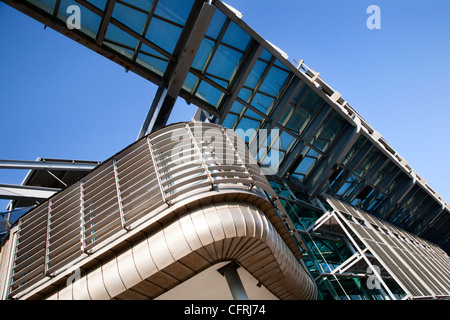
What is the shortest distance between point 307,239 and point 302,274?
7.02 meters

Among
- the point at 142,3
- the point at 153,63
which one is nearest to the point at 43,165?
the point at 153,63

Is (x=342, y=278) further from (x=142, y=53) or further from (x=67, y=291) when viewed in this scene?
(x=142, y=53)

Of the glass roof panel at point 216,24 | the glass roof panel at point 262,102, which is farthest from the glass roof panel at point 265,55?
the glass roof panel at point 216,24

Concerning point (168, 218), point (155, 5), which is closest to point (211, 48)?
point (155, 5)

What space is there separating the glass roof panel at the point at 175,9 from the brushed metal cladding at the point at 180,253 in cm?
825

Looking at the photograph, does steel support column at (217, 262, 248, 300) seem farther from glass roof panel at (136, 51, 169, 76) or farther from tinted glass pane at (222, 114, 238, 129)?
tinted glass pane at (222, 114, 238, 129)

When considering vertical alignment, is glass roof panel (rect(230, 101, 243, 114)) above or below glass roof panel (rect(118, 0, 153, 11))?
below

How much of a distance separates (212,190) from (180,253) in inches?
61.3

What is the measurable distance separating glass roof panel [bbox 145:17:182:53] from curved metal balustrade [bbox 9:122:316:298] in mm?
4998

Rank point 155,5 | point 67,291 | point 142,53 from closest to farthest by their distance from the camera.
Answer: point 67,291
point 155,5
point 142,53

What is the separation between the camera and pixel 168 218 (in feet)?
21.9

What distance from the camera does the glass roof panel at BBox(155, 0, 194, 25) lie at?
1120 centimetres

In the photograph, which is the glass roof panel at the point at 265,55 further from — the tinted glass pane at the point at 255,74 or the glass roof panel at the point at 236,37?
the glass roof panel at the point at 236,37

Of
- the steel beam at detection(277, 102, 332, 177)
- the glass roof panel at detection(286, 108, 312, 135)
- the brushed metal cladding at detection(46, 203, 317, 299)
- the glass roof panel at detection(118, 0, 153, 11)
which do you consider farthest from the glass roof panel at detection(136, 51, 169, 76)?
the steel beam at detection(277, 102, 332, 177)
